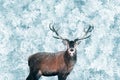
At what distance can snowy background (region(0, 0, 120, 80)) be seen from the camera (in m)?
138

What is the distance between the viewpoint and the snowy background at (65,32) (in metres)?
138

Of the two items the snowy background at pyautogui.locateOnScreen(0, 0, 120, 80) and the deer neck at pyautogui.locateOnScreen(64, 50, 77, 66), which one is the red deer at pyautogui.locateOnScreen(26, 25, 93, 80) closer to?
the deer neck at pyautogui.locateOnScreen(64, 50, 77, 66)

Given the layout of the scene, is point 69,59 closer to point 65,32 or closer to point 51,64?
point 51,64

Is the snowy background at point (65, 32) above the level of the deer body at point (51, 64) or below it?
below

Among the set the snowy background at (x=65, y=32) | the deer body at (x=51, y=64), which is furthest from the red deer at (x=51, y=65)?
the snowy background at (x=65, y=32)

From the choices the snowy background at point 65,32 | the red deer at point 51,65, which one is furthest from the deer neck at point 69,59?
the snowy background at point 65,32

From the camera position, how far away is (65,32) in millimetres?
154500

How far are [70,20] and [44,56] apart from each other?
133 meters

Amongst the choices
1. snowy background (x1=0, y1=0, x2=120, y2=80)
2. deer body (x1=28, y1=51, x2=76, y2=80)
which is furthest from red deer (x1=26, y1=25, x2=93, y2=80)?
snowy background (x1=0, y1=0, x2=120, y2=80)

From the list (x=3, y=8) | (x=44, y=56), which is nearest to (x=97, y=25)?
(x=3, y=8)

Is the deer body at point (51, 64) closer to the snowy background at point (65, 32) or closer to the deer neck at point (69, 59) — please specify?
the deer neck at point (69, 59)

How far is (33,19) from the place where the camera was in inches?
6289

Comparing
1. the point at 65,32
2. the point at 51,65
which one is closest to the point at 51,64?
the point at 51,65

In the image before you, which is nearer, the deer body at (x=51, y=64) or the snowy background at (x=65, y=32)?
the deer body at (x=51, y=64)
